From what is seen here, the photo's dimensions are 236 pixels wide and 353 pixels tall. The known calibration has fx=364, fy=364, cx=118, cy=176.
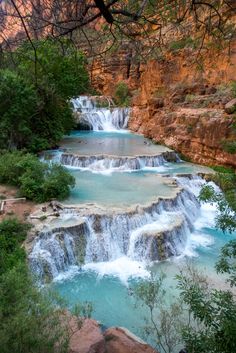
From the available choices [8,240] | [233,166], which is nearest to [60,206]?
[8,240]

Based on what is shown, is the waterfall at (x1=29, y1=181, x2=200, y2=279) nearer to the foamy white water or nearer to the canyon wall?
the foamy white water

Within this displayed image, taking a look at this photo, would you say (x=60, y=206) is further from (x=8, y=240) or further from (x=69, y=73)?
(x=69, y=73)

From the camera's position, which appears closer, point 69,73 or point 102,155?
point 102,155

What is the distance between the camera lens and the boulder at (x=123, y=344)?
4441 millimetres

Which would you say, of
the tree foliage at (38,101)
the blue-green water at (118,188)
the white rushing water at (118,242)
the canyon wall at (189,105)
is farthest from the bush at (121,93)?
the white rushing water at (118,242)

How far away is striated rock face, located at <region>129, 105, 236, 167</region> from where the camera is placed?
1302 centimetres

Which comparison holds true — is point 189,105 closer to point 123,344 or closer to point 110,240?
point 110,240

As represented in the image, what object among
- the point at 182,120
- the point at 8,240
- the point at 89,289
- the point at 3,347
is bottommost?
the point at 89,289

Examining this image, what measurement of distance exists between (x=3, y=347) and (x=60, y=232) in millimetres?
4634

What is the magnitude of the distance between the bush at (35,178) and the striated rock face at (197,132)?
18.3 feet

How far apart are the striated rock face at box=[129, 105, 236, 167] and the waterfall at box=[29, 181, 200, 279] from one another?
489 cm

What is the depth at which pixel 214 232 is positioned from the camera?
29.9ft

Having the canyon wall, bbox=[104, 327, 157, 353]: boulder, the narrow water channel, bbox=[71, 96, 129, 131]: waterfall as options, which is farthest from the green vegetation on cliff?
bbox=[71, 96, 129, 131]: waterfall

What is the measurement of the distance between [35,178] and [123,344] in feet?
18.3
